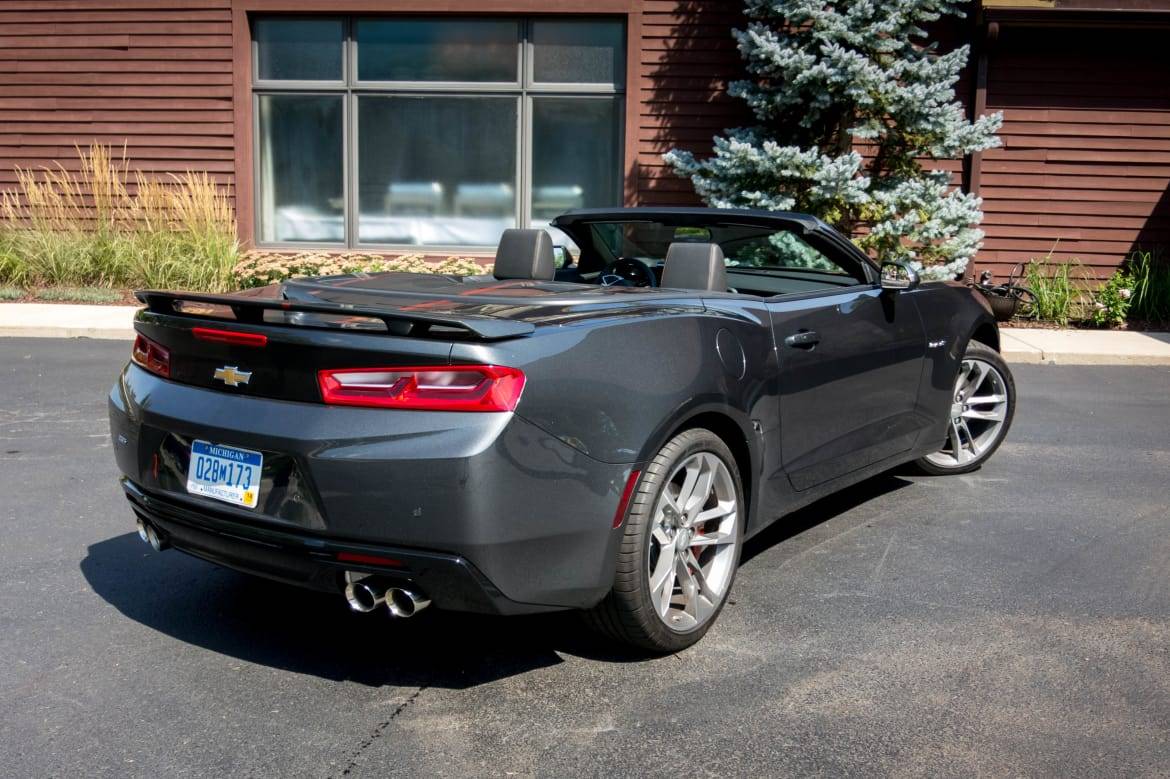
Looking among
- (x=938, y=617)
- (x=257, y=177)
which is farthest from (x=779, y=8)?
(x=938, y=617)

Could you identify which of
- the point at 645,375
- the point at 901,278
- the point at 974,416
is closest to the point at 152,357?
the point at 645,375

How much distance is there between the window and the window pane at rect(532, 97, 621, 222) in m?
0.01

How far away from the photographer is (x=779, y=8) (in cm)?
1209

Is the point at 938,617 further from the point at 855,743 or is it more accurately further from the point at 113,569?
the point at 113,569

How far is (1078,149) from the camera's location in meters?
13.8

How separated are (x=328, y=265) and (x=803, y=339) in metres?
10.9

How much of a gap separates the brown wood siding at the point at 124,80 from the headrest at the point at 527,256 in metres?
11.0

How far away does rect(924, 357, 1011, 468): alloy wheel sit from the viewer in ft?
19.6

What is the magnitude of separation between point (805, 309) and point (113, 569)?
9.26ft

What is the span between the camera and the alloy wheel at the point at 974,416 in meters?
5.98

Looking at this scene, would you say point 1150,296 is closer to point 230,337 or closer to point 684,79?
point 684,79

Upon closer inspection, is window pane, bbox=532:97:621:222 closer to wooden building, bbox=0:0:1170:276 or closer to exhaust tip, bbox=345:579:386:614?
wooden building, bbox=0:0:1170:276

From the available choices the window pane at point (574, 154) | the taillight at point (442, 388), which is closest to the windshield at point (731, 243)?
the taillight at point (442, 388)

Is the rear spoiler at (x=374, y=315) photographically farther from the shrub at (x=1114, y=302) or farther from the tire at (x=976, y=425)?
the shrub at (x=1114, y=302)
